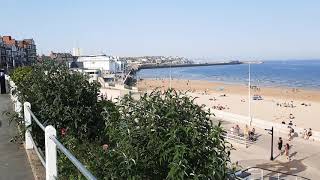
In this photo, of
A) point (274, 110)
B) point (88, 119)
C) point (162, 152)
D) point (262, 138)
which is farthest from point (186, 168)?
point (274, 110)

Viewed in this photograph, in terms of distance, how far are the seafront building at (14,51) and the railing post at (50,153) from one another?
74.8 metres

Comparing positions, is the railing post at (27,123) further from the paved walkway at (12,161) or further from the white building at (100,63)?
the white building at (100,63)

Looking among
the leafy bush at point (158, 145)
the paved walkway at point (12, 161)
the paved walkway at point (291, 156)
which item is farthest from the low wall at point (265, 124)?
the leafy bush at point (158, 145)

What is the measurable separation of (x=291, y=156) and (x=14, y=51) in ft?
315

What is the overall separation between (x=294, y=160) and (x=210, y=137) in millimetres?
18852

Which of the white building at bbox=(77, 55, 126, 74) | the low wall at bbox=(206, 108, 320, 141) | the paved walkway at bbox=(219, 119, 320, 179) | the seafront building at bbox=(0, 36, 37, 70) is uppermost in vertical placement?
the seafront building at bbox=(0, 36, 37, 70)

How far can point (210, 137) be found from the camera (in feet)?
10.7

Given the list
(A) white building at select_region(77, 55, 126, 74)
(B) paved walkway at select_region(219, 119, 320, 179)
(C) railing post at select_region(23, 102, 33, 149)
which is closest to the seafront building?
(A) white building at select_region(77, 55, 126, 74)

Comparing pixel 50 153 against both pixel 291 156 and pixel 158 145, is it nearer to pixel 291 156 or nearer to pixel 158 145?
pixel 158 145

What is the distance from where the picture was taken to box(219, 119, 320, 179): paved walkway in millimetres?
19172

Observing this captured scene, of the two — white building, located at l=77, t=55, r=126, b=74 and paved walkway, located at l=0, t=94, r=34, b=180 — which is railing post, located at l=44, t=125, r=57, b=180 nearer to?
paved walkway, located at l=0, t=94, r=34, b=180

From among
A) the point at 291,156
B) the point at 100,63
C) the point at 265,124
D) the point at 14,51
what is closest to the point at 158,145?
the point at 291,156

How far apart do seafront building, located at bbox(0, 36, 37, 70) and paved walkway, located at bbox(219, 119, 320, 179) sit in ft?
195

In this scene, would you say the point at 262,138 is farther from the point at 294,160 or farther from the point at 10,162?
the point at 10,162
